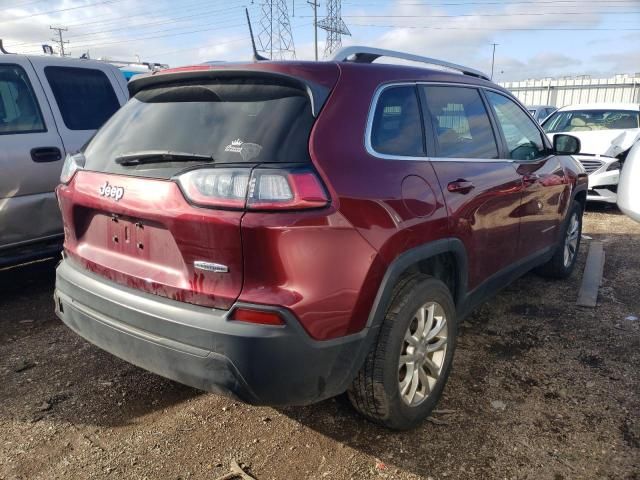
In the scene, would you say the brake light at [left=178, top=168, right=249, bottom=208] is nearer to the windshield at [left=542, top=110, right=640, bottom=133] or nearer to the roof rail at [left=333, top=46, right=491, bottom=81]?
the roof rail at [left=333, top=46, right=491, bottom=81]

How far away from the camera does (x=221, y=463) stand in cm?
240

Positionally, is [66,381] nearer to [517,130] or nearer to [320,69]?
[320,69]

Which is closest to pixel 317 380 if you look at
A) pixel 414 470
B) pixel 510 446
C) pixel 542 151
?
pixel 414 470

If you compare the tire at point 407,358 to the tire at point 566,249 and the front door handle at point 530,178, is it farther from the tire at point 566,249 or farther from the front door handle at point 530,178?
the tire at point 566,249

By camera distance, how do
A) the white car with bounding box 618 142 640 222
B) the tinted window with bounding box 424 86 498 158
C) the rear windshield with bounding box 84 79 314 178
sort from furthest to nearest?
the white car with bounding box 618 142 640 222 < the tinted window with bounding box 424 86 498 158 < the rear windshield with bounding box 84 79 314 178

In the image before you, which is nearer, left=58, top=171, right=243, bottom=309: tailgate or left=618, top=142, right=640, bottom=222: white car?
left=58, top=171, right=243, bottom=309: tailgate

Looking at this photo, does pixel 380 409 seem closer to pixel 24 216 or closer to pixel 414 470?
pixel 414 470

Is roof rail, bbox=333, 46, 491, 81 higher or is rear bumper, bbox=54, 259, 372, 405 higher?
roof rail, bbox=333, 46, 491, 81

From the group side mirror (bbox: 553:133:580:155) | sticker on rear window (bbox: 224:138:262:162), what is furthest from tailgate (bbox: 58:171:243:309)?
side mirror (bbox: 553:133:580:155)

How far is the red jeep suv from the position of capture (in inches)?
77.6

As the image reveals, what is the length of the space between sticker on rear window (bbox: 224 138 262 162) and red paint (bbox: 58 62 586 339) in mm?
221

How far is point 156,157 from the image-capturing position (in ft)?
7.29

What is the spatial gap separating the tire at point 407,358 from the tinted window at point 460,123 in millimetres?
796

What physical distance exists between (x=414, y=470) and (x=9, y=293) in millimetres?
3860
